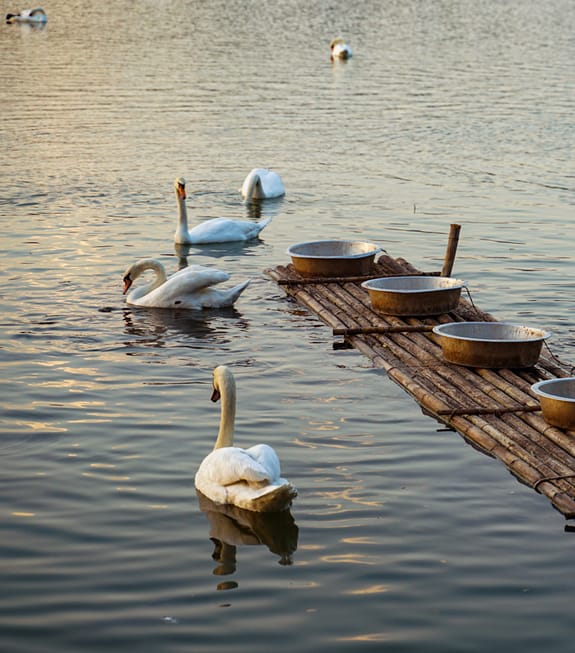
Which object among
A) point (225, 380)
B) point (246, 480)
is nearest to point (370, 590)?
point (246, 480)

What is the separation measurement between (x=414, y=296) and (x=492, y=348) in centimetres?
204

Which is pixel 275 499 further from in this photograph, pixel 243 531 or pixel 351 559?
pixel 351 559

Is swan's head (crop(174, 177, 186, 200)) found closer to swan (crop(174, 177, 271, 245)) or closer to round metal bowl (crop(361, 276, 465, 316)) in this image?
swan (crop(174, 177, 271, 245))

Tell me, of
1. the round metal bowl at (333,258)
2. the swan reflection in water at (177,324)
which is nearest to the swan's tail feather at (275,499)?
the swan reflection in water at (177,324)

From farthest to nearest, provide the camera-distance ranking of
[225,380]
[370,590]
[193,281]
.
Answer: [193,281], [225,380], [370,590]

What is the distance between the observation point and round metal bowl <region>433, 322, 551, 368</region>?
12211 mm

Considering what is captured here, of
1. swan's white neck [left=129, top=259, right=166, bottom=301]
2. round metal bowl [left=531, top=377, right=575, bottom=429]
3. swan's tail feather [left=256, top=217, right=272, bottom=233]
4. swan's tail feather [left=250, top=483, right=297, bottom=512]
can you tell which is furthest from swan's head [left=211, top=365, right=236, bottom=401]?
swan's tail feather [left=256, top=217, right=272, bottom=233]

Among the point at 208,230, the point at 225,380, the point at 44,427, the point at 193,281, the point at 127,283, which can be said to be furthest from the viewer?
the point at 208,230

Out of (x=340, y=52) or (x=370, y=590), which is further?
(x=340, y=52)

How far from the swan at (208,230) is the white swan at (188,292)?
10.7 ft

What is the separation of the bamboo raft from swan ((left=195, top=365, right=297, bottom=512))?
2012mm

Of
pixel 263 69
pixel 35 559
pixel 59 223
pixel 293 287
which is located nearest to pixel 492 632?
pixel 35 559

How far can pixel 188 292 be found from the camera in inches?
596

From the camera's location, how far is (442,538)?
8.96 meters
